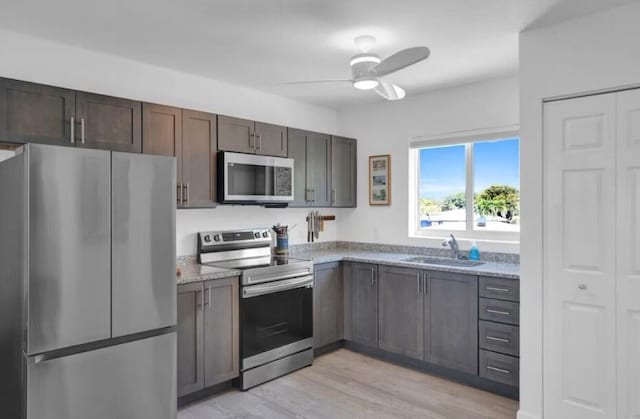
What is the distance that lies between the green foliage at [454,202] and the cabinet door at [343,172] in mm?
1035

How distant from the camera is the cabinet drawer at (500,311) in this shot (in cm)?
305

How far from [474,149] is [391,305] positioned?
1.65 m

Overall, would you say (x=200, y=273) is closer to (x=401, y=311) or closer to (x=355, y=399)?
(x=355, y=399)

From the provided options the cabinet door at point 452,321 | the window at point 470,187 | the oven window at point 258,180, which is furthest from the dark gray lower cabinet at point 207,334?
the window at point 470,187

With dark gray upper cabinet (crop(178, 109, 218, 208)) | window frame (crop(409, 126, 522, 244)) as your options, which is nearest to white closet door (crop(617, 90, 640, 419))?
window frame (crop(409, 126, 522, 244))

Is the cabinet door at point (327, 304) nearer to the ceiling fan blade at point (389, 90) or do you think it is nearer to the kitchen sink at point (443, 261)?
the kitchen sink at point (443, 261)

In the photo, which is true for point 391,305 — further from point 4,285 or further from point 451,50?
point 4,285

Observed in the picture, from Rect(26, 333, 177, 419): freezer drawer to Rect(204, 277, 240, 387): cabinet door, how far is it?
2.07 feet

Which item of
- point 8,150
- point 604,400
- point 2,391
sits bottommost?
point 604,400

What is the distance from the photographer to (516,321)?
3.04 metres

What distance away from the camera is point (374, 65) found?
2.78 metres

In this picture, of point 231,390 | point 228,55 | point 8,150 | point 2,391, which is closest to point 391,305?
point 231,390

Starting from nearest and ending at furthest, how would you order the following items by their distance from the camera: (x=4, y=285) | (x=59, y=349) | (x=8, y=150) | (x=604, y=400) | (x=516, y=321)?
1. (x=59, y=349)
2. (x=4, y=285)
3. (x=604, y=400)
4. (x=8, y=150)
5. (x=516, y=321)

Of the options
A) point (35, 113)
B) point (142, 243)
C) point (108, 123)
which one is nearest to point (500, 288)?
point (142, 243)
